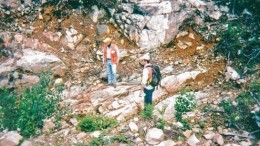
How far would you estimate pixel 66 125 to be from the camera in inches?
325

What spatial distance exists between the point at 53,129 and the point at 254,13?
24.0 ft

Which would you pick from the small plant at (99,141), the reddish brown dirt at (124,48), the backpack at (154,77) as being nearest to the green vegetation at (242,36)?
the reddish brown dirt at (124,48)

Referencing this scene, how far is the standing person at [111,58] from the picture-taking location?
9.33 meters

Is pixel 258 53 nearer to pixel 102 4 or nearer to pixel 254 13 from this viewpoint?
pixel 254 13

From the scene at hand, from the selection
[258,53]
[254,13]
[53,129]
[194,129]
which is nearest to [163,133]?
[194,129]

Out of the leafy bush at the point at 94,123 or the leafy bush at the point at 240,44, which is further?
the leafy bush at the point at 240,44

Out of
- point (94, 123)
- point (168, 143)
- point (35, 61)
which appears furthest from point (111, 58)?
point (168, 143)

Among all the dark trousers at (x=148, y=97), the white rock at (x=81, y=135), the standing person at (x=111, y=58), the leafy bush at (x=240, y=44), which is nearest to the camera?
the white rock at (x=81, y=135)

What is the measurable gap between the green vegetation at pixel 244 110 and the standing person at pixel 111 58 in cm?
313

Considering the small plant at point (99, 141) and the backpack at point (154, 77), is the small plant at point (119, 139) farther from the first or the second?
the backpack at point (154, 77)

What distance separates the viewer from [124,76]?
9.97 metres

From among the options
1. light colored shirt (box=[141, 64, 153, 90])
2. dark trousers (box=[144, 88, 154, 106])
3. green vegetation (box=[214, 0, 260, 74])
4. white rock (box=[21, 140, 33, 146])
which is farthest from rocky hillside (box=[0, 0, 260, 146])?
light colored shirt (box=[141, 64, 153, 90])

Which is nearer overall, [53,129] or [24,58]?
[53,129]

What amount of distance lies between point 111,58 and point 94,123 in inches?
88.0
